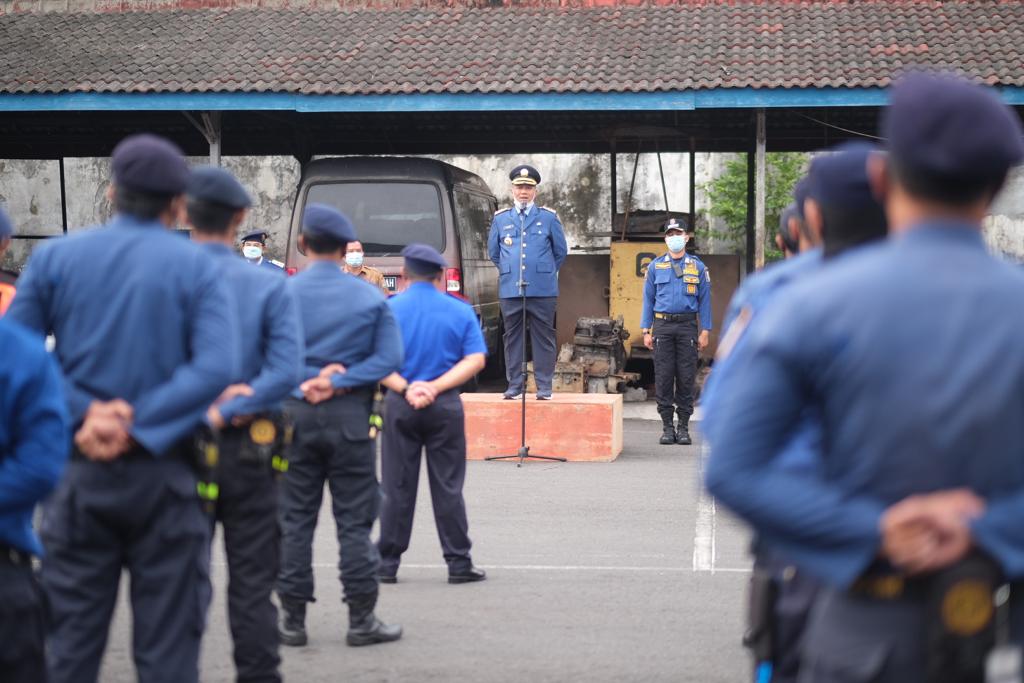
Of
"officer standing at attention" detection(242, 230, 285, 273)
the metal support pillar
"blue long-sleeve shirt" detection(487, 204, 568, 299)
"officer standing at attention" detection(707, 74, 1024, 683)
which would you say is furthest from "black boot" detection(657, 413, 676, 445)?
"officer standing at attention" detection(707, 74, 1024, 683)

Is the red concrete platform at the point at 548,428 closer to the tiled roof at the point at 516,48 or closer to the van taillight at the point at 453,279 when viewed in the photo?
the van taillight at the point at 453,279

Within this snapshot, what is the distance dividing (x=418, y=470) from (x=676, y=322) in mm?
6576

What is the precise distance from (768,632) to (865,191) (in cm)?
119

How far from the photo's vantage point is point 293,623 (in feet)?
21.0

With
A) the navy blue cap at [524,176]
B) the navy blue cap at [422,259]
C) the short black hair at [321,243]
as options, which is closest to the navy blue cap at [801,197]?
the short black hair at [321,243]

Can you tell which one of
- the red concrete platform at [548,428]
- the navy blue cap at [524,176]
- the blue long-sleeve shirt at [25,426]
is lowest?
the red concrete platform at [548,428]

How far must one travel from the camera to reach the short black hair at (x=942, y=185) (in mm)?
2445

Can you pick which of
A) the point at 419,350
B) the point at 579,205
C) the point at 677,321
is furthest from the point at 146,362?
the point at 579,205

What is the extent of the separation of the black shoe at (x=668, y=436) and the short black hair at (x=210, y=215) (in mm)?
9131

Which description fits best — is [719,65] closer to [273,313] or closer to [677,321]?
[677,321]

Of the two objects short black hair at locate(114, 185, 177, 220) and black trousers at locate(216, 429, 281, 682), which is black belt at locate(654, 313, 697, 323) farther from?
short black hair at locate(114, 185, 177, 220)

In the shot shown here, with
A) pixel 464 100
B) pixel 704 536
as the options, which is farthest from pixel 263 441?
pixel 464 100

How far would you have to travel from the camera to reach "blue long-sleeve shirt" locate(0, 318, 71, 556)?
3.33 meters

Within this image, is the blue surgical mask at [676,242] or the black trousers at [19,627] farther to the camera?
the blue surgical mask at [676,242]
